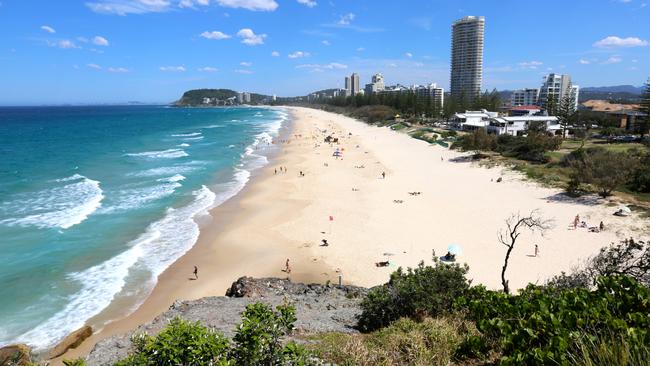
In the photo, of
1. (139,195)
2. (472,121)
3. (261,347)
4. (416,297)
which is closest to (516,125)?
(472,121)

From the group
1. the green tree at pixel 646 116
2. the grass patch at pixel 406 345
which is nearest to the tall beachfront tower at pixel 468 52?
the green tree at pixel 646 116

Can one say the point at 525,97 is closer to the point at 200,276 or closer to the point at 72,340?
the point at 200,276

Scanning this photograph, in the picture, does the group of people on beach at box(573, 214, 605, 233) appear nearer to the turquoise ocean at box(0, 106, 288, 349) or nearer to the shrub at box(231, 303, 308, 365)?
the turquoise ocean at box(0, 106, 288, 349)

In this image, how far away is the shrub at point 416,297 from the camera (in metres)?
8.98

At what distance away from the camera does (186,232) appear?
907 inches

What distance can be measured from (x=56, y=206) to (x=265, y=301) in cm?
2185

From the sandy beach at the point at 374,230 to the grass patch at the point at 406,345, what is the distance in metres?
8.96

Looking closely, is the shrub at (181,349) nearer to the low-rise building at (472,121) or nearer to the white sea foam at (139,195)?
the white sea foam at (139,195)

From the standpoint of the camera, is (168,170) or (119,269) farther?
(168,170)

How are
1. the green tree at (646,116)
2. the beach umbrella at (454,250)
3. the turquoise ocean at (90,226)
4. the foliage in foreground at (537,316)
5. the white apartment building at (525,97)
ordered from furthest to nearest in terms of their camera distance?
the white apartment building at (525,97), the green tree at (646,116), the beach umbrella at (454,250), the turquoise ocean at (90,226), the foliage in foreground at (537,316)

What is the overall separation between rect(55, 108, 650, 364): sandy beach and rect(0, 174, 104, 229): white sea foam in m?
8.33

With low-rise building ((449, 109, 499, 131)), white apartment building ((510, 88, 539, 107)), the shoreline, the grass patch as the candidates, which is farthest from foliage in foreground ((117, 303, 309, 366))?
white apartment building ((510, 88, 539, 107))

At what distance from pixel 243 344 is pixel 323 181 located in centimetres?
3133

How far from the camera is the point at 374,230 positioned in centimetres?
2300
